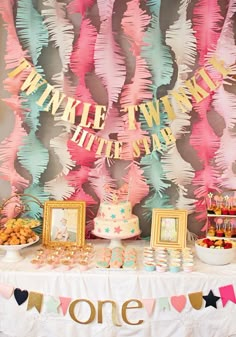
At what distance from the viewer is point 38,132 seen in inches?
99.0

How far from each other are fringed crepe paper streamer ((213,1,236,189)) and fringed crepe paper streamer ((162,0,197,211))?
0.16 metres

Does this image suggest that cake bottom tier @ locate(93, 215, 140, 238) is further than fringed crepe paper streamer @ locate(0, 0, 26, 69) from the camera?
No

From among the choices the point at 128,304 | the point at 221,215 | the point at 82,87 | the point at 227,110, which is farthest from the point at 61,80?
the point at 128,304

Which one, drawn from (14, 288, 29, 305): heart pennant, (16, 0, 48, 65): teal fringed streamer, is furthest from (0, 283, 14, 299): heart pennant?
(16, 0, 48, 65): teal fringed streamer

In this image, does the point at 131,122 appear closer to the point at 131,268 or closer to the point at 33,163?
the point at 33,163

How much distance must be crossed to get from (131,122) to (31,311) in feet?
3.62

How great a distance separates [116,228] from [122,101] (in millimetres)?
709

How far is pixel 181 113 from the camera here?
2.48 meters

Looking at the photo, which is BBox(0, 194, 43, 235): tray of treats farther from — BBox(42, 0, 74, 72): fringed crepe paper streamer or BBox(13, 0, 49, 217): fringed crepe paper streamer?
BBox(42, 0, 74, 72): fringed crepe paper streamer

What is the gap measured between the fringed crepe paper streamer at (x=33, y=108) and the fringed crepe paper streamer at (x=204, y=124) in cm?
84

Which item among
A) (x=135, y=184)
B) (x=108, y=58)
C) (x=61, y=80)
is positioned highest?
(x=108, y=58)

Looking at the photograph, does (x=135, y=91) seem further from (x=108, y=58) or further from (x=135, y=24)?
(x=135, y=24)

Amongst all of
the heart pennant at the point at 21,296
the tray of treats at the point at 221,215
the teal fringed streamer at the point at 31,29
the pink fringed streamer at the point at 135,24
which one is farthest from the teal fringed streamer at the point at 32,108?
the tray of treats at the point at 221,215

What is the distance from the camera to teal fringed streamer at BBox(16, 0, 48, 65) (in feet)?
A: 8.00
